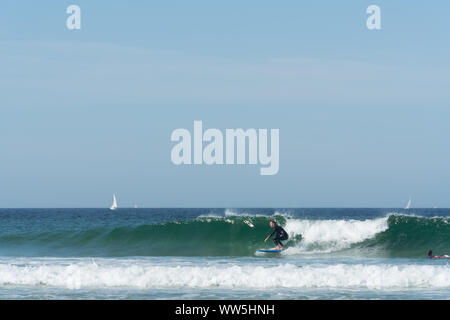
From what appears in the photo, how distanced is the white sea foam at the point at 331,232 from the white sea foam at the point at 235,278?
10083 millimetres

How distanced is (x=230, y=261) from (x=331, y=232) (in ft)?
27.7

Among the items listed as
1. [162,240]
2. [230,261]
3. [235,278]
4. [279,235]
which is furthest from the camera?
[162,240]

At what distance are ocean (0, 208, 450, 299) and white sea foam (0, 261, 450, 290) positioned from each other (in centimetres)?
3

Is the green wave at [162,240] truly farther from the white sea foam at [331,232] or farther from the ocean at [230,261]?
the white sea foam at [331,232]

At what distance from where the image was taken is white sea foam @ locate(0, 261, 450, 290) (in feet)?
53.1

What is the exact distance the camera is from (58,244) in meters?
29.7

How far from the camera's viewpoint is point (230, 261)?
2227 centimetres

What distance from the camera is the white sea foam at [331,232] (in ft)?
90.8

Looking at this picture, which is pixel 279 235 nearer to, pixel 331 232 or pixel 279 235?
pixel 279 235

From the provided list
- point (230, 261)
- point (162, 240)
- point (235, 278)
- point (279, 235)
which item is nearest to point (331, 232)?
point (279, 235)
